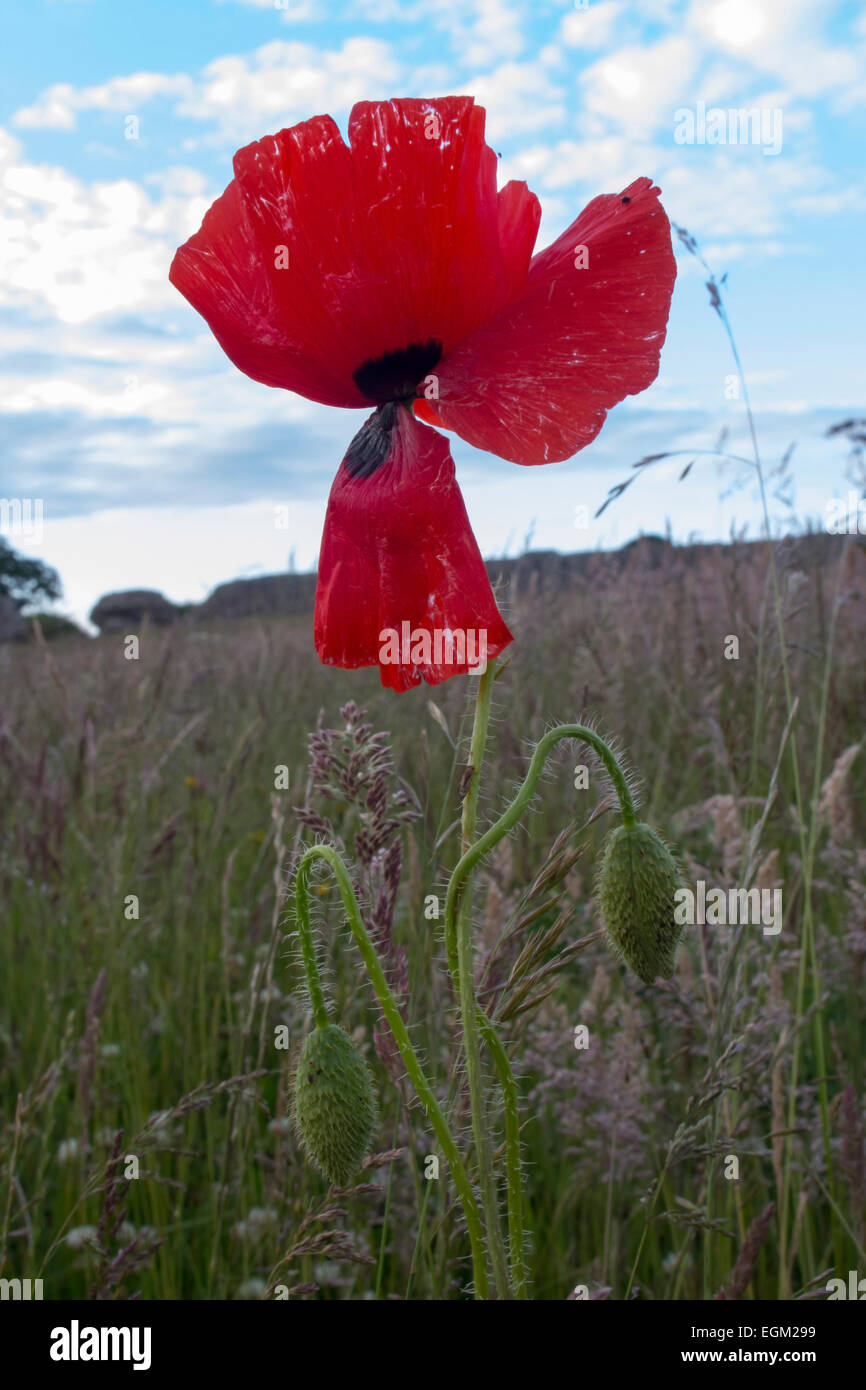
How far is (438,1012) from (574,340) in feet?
3.47

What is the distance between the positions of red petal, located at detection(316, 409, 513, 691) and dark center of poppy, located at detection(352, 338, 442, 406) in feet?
0.19

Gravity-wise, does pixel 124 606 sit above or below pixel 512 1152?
above

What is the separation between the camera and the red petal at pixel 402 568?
2.81ft

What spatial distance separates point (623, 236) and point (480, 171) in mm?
135

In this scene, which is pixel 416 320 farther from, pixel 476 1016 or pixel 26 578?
pixel 26 578

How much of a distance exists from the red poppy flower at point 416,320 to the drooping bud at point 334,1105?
0.35 m

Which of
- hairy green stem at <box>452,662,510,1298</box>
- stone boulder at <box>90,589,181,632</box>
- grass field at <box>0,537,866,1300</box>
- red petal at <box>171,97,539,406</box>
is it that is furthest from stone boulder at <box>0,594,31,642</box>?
hairy green stem at <box>452,662,510,1298</box>

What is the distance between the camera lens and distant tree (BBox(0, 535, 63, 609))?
103 feet

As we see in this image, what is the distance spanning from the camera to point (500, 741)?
9.06 feet

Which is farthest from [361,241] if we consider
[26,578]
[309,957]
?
[26,578]

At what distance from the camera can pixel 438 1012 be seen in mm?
1613

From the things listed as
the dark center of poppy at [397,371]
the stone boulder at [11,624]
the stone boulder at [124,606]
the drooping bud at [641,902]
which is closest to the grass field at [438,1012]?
the drooping bud at [641,902]

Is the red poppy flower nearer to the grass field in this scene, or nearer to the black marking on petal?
the black marking on petal
